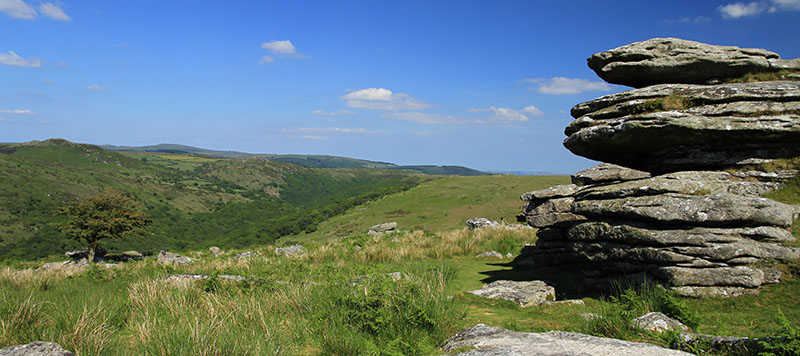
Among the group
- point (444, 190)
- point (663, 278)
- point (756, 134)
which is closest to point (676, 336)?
point (663, 278)

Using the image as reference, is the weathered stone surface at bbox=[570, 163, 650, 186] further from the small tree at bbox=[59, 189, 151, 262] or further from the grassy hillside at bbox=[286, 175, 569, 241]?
the grassy hillside at bbox=[286, 175, 569, 241]

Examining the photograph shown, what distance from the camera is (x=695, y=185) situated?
31.3 feet

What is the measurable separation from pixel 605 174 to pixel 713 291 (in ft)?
18.9

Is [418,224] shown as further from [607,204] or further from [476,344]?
[476,344]

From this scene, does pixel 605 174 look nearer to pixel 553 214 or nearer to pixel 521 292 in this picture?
pixel 553 214

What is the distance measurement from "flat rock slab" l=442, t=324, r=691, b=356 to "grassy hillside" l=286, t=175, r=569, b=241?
48.2 m

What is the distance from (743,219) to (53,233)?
123299mm

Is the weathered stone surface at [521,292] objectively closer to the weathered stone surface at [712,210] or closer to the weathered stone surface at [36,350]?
the weathered stone surface at [712,210]

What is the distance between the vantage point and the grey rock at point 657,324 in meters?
6.01

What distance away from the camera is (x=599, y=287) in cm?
1001

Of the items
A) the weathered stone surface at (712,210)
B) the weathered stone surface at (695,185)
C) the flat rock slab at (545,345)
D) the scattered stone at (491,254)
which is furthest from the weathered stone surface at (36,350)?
the scattered stone at (491,254)

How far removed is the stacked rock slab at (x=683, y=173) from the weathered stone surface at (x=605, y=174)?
59mm

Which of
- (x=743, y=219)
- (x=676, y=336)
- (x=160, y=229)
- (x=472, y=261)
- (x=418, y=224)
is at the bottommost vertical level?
(x=160, y=229)

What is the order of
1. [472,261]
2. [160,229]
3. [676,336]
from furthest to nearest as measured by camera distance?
[160,229] → [472,261] → [676,336]
